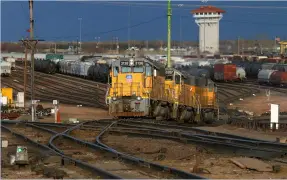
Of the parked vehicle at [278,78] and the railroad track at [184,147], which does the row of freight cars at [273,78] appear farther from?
the railroad track at [184,147]

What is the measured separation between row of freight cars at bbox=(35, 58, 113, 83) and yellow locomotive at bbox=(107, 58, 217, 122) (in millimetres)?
37307

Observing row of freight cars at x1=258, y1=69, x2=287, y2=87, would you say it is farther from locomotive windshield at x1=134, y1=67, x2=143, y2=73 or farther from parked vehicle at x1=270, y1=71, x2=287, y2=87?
locomotive windshield at x1=134, y1=67, x2=143, y2=73

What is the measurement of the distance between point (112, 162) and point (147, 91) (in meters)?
15.2

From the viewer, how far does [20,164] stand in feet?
50.3

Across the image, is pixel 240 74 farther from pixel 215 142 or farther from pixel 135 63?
pixel 215 142

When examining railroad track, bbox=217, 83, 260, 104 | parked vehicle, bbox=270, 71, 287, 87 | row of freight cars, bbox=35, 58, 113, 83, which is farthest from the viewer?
parked vehicle, bbox=270, 71, 287, 87

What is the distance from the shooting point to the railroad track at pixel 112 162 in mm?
13562

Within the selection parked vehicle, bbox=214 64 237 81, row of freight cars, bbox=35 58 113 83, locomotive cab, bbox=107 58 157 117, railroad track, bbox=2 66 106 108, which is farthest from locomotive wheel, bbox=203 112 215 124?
parked vehicle, bbox=214 64 237 81

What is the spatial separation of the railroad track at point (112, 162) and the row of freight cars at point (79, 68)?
4968 cm

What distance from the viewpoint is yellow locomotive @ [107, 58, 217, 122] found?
31.1 meters

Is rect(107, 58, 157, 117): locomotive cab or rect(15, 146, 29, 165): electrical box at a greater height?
rect(107, 58, 157, 117): locomotive cab

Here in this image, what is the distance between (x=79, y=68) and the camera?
82.0 meters

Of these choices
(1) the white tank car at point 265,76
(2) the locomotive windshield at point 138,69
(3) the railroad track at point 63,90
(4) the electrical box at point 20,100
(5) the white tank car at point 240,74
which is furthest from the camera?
(5) the white tank car at point 240,74

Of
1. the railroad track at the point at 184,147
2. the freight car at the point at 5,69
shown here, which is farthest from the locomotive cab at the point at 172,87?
the freight car at the point at 5,69
